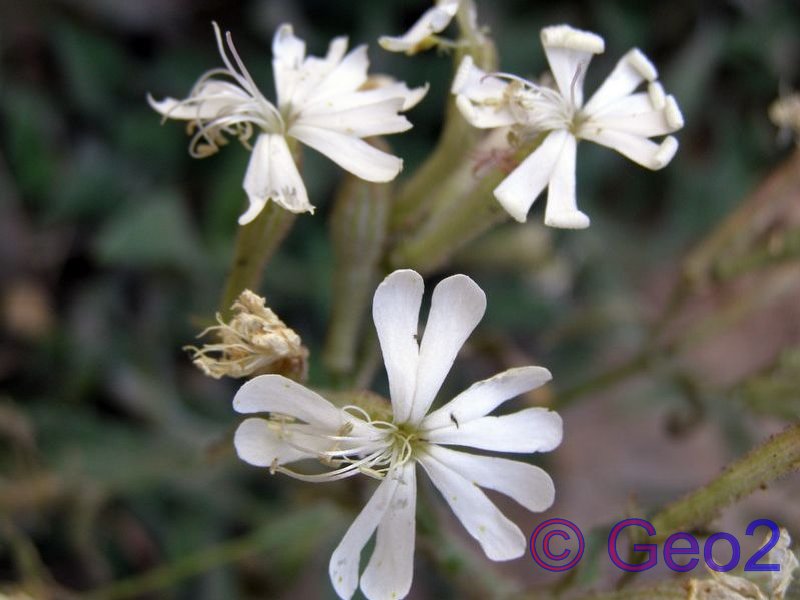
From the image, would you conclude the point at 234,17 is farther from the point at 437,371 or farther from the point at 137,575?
the point at 437,371

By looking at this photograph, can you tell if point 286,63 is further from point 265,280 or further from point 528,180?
point 265,280

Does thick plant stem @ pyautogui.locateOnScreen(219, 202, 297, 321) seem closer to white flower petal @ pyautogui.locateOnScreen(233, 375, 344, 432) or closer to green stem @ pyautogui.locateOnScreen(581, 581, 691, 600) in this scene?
white flower petal @ pyautogui.locateOnScreen(233, 375, 344, 432)

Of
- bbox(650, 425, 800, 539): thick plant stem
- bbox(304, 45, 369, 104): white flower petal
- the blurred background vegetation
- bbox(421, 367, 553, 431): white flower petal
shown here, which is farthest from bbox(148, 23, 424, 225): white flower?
the blurred background vegetation

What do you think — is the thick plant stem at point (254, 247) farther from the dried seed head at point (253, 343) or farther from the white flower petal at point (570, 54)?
the white flower petal at point (570, 54)

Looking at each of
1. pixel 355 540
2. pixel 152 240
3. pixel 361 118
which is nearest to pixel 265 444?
pixel 355 540

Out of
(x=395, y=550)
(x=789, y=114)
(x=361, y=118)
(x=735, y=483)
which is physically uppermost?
(x=789, y=114)

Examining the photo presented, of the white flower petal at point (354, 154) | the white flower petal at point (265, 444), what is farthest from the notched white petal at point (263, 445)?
the white flower petal at point (354, 154)
